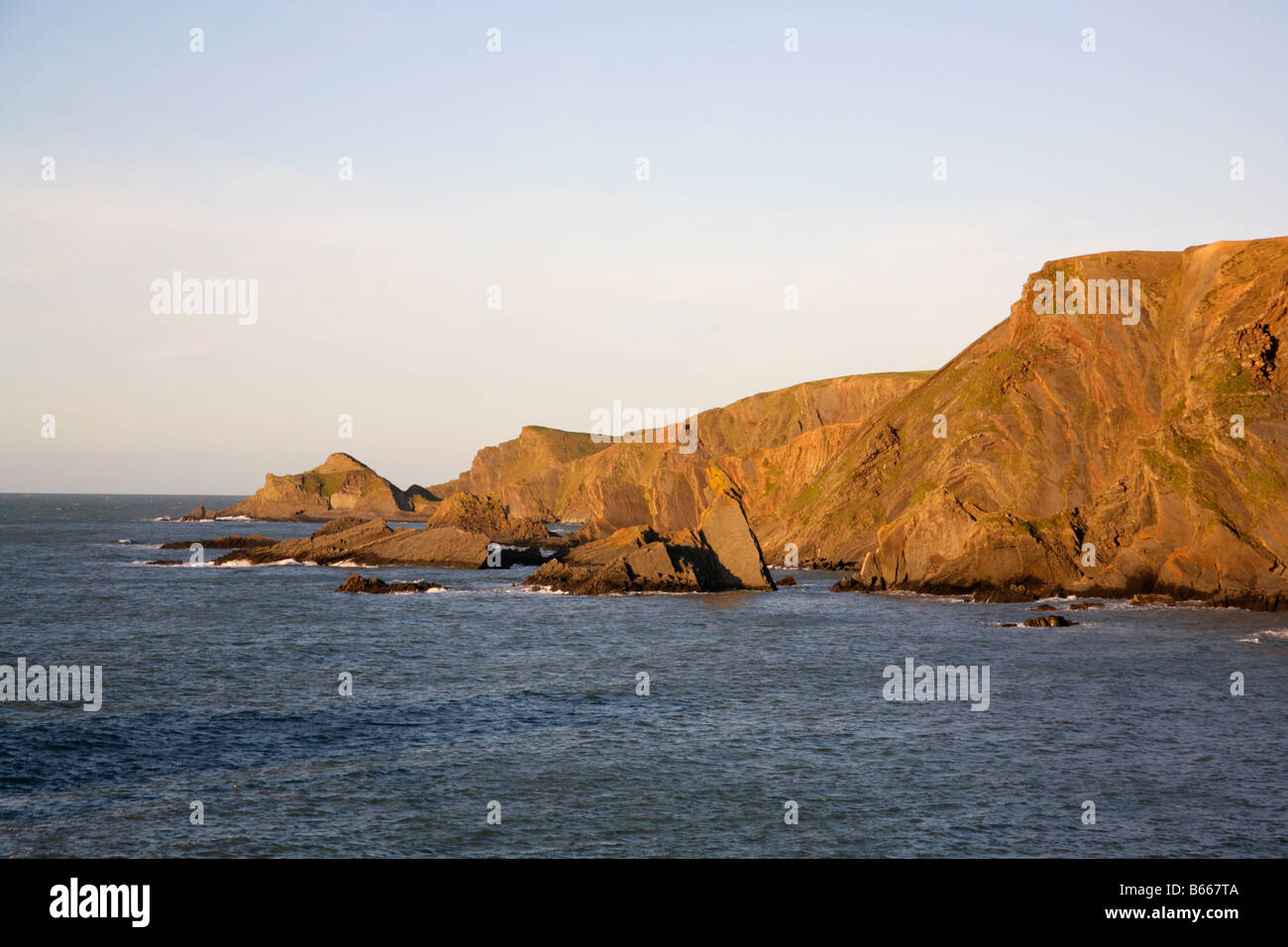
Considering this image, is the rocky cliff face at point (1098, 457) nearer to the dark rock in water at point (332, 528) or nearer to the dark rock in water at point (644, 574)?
the dark rock in water at point (644, 574)

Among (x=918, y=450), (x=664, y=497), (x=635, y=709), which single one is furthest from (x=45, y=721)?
(x=664, y=497)

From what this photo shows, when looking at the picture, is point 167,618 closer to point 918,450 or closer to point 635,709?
point 635,709

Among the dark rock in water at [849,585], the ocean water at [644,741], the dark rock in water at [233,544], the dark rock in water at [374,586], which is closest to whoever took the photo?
the ocean water at [644,741]

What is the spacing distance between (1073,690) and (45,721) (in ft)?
125

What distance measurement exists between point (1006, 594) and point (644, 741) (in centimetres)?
5381

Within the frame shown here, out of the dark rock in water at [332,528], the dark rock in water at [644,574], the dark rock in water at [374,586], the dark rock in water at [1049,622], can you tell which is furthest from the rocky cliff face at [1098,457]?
the dark rock in water at [332,528]

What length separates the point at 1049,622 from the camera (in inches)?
2472

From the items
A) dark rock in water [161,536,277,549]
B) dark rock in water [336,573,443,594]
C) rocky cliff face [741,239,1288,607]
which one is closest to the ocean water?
rocky cliff face [741,239,1288,607]

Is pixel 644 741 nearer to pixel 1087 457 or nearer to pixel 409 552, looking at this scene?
pixel 1087 457

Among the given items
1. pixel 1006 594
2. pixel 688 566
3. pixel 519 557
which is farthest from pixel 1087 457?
pixel 519 557

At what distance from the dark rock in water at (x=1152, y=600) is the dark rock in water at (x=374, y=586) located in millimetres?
56494

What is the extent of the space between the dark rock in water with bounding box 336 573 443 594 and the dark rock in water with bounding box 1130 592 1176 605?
56494 mm

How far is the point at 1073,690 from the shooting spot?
41.8 metres

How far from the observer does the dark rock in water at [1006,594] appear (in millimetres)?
79000
